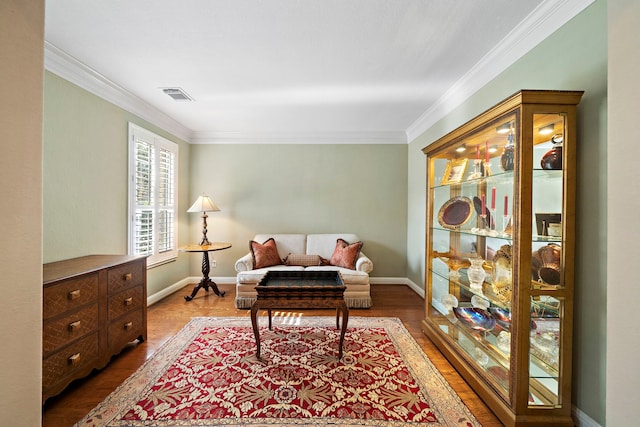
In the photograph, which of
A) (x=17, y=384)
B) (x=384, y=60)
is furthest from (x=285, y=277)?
(x=384, y=60)

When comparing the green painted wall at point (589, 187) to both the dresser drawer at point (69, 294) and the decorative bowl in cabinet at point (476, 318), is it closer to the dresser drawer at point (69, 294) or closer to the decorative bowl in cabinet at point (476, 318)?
the decorative bowl in cabinet at point (476, 318)

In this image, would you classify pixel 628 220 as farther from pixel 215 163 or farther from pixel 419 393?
pixel 215 163

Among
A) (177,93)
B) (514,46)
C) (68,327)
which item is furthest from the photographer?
(177,93)

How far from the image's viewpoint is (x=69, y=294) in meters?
1.96

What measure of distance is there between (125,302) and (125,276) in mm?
241

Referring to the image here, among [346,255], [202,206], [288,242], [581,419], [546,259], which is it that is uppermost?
[202,206]

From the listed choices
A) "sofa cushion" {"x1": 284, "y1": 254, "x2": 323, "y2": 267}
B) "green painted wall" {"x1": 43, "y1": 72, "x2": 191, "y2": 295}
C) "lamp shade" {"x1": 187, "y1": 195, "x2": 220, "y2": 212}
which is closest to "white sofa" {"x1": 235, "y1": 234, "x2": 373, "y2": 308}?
"sofa cushion" {"x1": 284, "y1": 254, "x2": 323, "y2": 267}

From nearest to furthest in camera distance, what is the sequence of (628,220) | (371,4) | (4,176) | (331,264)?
(4,176), (628,220), (371,4), (331,264)

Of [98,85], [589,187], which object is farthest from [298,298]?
[98,85]

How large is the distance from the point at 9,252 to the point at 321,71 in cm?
262

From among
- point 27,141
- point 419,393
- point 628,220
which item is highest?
point 27,141

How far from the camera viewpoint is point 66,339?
193 cm

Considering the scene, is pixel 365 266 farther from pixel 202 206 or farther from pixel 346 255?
pixel 202 206

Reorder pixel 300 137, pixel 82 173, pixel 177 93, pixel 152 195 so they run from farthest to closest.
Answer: pixel 300 137, pixel 152 195, pixel 177 93, pixel 82 173
